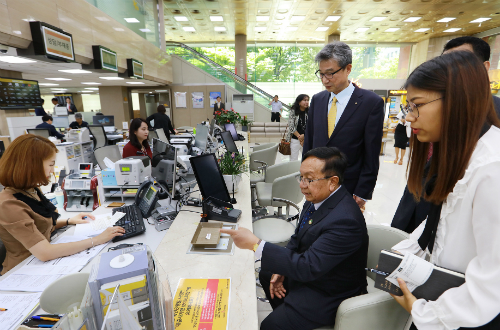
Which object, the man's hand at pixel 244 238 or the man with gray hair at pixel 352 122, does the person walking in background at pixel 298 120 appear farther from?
the man's hand at pixel 244 238

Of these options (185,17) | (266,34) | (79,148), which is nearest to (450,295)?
(79,148)

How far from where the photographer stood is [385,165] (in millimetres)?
6898

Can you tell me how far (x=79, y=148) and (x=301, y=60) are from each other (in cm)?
1283

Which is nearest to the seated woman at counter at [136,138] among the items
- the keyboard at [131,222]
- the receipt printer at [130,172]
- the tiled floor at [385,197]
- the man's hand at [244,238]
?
the receipt printer at [130,172]

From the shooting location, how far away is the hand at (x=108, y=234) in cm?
159

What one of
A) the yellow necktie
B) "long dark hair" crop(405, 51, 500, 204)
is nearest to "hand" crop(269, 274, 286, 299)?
"long dark hair" crop(405, 51, 500, 204)

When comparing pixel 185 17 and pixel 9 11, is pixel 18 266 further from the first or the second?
pixel 185 17

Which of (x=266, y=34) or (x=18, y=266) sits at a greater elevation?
(x=266, y=34)

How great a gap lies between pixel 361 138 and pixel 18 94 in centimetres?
670

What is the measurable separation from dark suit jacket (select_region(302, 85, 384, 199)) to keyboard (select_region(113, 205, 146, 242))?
1526mm

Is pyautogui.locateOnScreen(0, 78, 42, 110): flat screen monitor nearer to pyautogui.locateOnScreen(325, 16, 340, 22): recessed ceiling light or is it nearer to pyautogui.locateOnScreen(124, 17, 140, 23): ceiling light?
pyautogui.locateOnScreen(124, 17, 140, 23): ceiling light

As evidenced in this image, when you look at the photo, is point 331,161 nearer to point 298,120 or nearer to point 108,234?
point 108,234

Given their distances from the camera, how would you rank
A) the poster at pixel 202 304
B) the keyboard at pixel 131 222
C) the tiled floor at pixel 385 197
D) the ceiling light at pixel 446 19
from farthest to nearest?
the ceiling light at pixel 446 19 < the tiled floor at pixel 385 197 < the keyboard at pixel 131 222 < the poster at pixel 202 304

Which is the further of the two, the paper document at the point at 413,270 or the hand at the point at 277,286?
the hand at the point at 277,286
